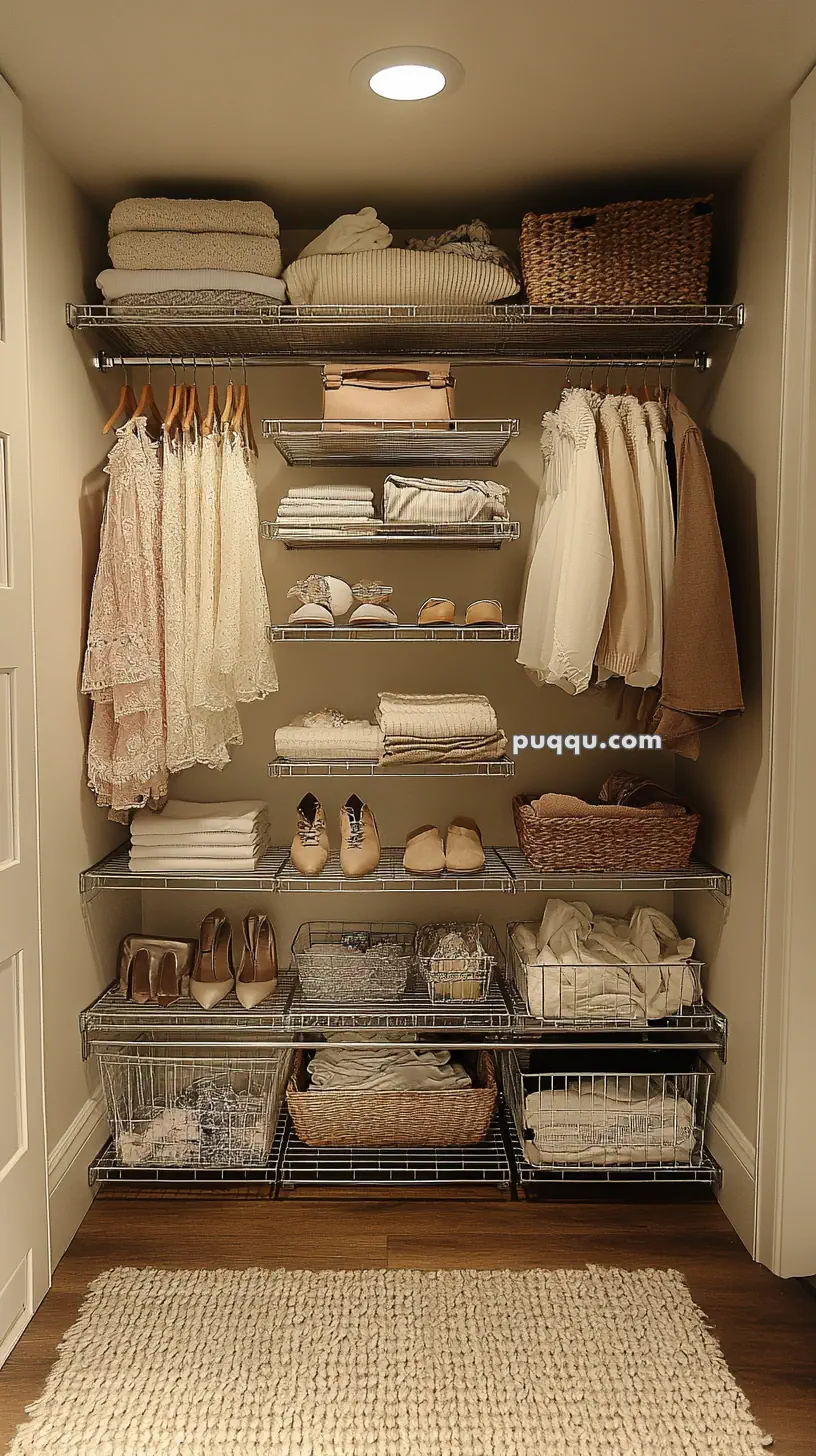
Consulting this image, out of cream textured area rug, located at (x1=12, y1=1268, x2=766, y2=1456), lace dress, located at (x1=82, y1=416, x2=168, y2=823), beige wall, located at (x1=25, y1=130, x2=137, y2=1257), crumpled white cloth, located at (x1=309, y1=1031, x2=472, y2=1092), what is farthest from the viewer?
crumpled white cloth, located at (x1=309, y1=1031, x2=472, y2=1092)

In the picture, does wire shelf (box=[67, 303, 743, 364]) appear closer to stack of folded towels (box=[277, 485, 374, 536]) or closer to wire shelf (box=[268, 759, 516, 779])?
stack of folded towels (box=[277, 485, 374, 536])

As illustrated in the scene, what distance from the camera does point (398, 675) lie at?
2.92m

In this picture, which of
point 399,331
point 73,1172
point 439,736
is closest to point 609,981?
point 439,736

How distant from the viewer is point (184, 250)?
8.00 feet

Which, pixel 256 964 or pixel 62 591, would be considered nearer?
pixel 62 591

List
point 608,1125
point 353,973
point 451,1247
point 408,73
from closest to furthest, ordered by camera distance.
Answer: point 408,73 < point 451,1247 < point 608,1125 < point 353,973

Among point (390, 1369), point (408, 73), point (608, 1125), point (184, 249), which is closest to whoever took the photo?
point (390, 1369)

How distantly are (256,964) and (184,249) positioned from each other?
1.80 metres

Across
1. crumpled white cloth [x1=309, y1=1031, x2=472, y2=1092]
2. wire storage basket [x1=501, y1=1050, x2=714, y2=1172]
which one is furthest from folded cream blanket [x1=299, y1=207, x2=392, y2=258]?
wire storage basket [x1=501, y1=1050, x2=714, y2=1172]

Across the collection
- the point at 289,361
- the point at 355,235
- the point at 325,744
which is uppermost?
the point at 355,235

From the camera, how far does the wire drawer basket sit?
2572mm

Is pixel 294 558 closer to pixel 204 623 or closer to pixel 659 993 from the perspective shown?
Result: pixel 204 623

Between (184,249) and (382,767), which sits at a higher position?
(184,249)

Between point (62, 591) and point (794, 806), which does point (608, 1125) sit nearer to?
point (794, 806)
